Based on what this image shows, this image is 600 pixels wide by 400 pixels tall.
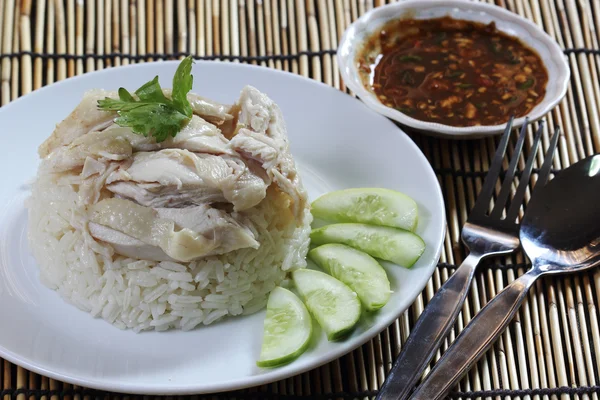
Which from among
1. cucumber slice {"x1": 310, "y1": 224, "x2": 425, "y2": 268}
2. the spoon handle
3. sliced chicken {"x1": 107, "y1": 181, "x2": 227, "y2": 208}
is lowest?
the spoon handle

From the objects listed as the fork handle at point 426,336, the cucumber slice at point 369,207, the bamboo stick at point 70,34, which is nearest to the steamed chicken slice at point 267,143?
the cucumber slice at point 369,207

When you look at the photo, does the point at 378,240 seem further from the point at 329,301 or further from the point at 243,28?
the point at 243,28

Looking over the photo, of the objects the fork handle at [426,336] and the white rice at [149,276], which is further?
the white rice at [149,276]

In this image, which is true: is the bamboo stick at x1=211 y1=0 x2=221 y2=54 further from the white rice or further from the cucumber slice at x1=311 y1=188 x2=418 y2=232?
the white rice

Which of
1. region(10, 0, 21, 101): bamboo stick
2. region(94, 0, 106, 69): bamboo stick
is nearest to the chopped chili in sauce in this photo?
region(94, 0, 106, 69): bamboo stick

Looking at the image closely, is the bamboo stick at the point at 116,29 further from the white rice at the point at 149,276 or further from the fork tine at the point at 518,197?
the fork tine at the point at 518,197

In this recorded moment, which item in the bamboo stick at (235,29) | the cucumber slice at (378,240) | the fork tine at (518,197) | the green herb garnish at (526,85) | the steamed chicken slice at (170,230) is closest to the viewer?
the steamed chicken slice at (170,230)
